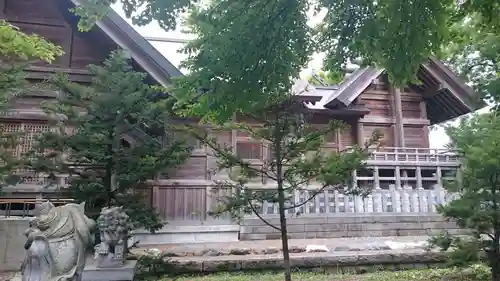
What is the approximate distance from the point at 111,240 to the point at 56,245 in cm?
137

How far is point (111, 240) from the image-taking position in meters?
6.33

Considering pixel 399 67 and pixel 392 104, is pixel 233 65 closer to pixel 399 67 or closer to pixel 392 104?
pixel 399 67

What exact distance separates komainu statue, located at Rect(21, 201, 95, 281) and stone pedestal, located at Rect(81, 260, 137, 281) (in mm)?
1022

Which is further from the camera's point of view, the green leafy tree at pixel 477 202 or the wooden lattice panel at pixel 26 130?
the wooden lattice panel at pixel 26 130

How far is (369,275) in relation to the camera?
7.84m

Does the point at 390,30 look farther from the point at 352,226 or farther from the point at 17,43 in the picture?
the point at 352,226

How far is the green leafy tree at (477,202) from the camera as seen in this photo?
22.9 feet

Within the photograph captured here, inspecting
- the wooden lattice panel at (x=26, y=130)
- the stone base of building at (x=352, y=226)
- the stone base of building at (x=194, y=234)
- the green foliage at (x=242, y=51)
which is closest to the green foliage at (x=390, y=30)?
the green foliage at (x=242, y=51)

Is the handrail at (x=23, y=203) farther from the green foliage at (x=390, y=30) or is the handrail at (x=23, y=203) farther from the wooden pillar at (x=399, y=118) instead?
the wooden pillar at (x=399, y=118)

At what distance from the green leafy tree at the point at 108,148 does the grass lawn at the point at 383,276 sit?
1.83 m

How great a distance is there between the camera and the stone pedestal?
604cm

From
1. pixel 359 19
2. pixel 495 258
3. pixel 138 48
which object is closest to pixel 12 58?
pixel 138 48

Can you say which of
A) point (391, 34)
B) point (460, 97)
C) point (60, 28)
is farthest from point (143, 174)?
point (460, 97)

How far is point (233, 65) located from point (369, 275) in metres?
5.61
